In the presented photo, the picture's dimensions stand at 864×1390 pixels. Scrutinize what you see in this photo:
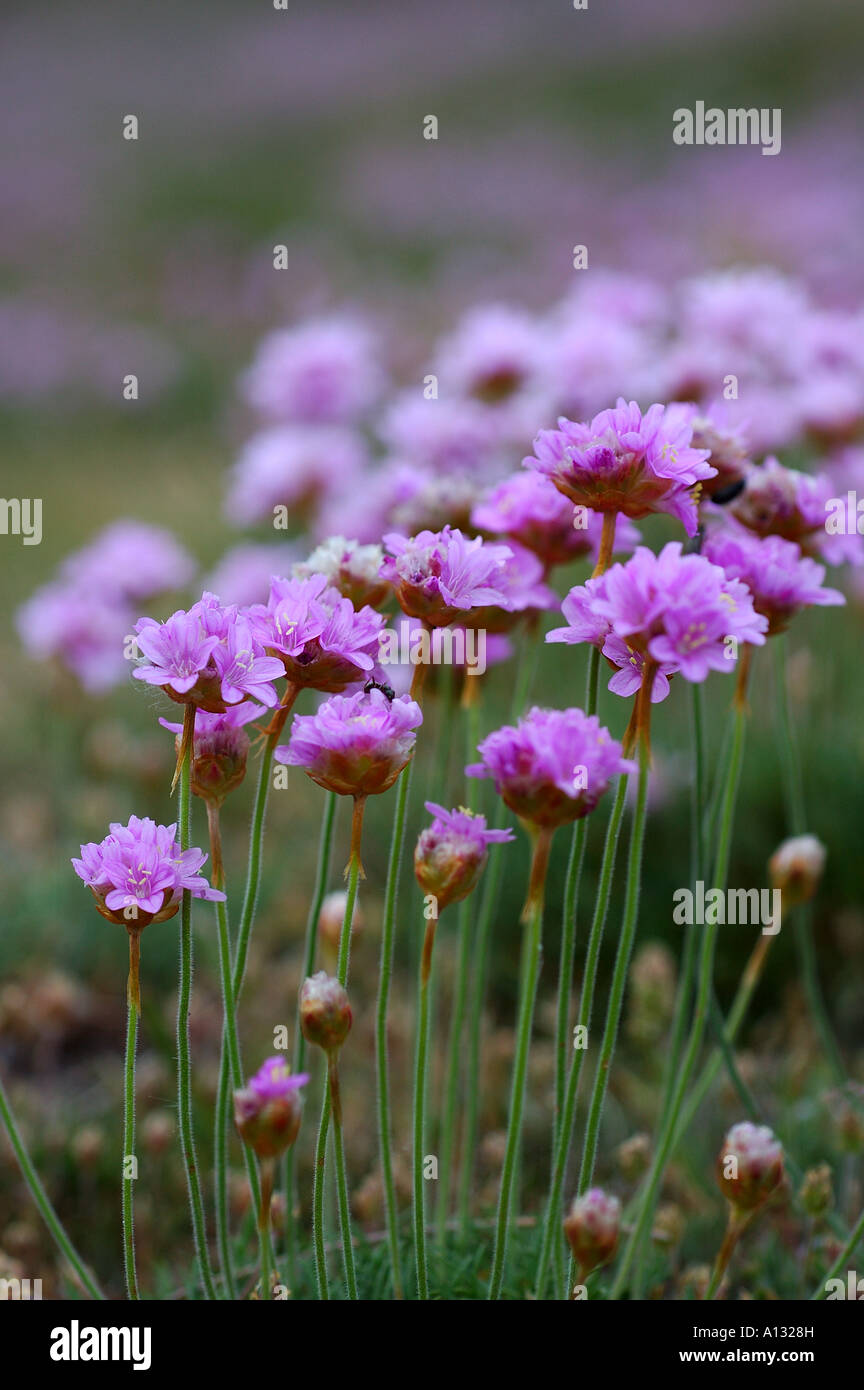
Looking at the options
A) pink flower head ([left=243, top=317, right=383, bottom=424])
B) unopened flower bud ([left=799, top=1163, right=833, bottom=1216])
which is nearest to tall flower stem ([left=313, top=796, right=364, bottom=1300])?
unopened flower bud ([left=799, top=1163, right=833, bottom=1216])

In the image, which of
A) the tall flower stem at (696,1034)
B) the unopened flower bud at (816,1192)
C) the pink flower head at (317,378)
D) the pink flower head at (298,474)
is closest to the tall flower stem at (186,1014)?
the tall flower stem at (696,1034)

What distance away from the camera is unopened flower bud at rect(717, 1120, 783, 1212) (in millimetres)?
811

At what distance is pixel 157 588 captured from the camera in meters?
1.84

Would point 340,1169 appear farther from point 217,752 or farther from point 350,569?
point 350,569

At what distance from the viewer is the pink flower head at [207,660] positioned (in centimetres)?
73

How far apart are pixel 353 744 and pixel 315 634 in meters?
0.07

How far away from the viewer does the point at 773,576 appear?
0.88m

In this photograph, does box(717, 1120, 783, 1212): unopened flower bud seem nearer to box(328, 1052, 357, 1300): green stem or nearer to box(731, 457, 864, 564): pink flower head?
box(328, 1052, 357, 1300): green stem

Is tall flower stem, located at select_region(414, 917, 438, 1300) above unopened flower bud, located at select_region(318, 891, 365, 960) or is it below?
below

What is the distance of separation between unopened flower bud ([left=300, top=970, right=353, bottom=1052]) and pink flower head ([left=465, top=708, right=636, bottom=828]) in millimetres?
150

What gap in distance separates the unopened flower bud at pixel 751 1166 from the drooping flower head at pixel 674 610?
0.33m

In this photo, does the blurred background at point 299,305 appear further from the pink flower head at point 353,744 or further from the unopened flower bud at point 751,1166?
the unopened flower bud at point 751,1166

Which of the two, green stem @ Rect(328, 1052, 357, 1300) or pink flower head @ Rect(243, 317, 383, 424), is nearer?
green stem @ Rect(328, 1052, 357, 1300)
